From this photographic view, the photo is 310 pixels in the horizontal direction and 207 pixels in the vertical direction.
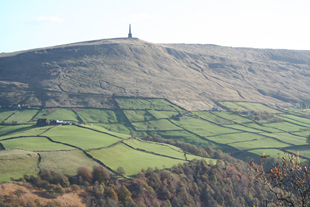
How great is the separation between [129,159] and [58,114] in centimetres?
5952

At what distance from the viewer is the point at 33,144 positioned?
5816cm

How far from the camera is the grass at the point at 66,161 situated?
159 ft

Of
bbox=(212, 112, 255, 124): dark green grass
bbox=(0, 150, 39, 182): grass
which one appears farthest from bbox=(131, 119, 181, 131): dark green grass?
bbox=(0, 150, 39, 182): grass

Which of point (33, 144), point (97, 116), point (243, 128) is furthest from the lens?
point (97, 116)

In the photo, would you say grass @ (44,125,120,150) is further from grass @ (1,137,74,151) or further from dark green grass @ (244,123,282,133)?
dark green grass @ (244,123,282,133)

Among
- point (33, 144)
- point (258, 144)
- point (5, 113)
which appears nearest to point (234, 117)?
point (258, 144)

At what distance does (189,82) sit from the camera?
186m

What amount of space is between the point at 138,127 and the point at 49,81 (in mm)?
68787

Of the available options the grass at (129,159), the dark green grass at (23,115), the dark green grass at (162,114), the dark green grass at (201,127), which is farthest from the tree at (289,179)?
the dark green grass at (162,114)

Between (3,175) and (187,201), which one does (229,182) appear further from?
(3,175)

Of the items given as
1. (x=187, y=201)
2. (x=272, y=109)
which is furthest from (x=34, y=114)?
(x=272, y=109)

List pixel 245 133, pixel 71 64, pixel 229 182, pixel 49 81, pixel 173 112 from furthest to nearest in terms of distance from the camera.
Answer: pixel 71 64, pixel 49 81, pixel 173 112, pixel 245 133, pixel 229 182

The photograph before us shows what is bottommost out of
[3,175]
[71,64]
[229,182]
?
[229,182]

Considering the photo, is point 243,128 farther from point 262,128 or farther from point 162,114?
point 162,114
